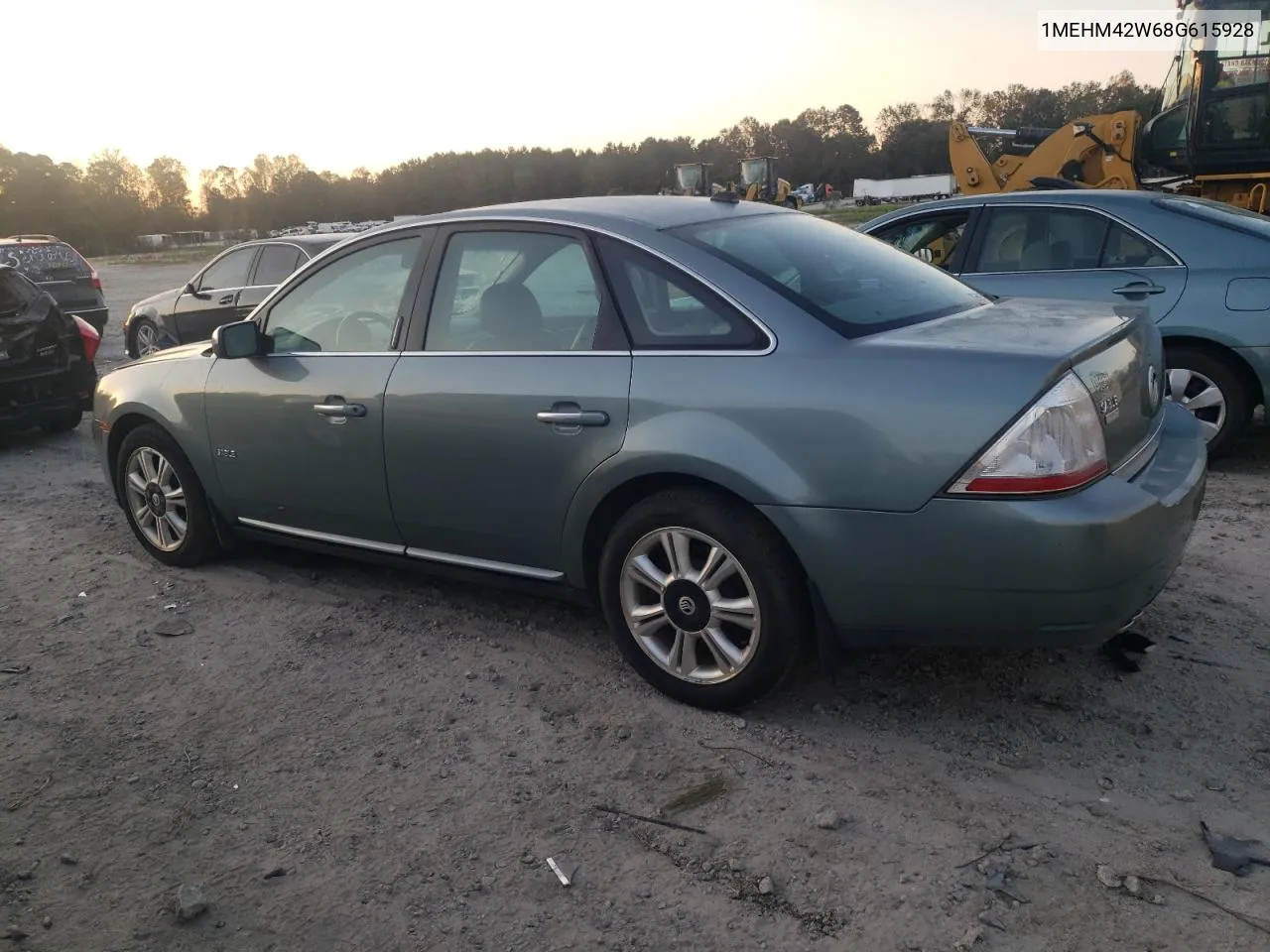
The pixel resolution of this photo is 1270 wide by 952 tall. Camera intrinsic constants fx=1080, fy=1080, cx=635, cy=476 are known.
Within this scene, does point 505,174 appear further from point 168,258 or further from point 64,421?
point 64,421

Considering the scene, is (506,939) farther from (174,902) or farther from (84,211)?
(84,211)

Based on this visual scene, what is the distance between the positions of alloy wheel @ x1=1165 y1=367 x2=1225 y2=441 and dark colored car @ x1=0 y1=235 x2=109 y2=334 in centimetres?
1447

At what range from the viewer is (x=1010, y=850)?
9.25 ft

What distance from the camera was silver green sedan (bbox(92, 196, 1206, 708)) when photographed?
3.03m

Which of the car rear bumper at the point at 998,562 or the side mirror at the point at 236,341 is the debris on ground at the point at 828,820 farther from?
the side mirror at the point at 236,341

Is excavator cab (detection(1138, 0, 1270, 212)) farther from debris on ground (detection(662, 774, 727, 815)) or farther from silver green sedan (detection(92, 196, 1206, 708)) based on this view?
debris on ground (detection(662, 774, 727, 815))

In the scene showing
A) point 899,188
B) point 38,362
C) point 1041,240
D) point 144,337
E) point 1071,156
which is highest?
point 1071,156

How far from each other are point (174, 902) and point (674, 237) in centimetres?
253

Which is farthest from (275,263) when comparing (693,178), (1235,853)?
(1235,853)

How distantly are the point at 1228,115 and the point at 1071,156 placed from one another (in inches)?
69.5

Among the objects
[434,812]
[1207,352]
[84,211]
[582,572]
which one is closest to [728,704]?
[582,572]

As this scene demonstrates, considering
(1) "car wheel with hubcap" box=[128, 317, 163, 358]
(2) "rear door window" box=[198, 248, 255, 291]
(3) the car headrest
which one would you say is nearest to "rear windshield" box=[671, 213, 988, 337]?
(3) the car headrest

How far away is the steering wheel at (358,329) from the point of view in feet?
14.5

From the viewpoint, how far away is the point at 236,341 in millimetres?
4691
